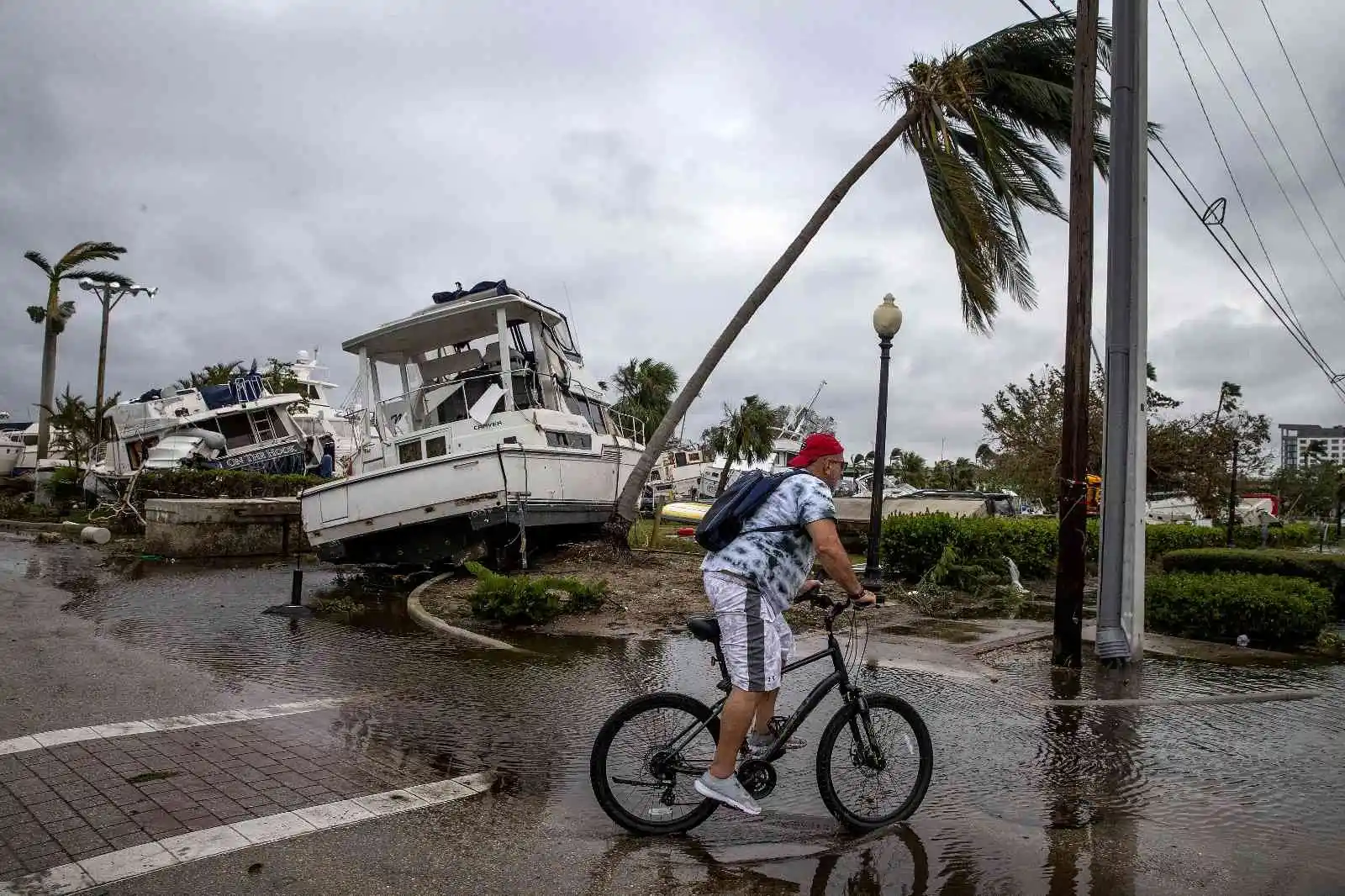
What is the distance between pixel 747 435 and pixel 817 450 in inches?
1821

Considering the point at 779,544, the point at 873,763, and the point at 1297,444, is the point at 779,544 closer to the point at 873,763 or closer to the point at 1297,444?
the point at 873,763

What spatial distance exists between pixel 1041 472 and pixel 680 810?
27132 millimetres

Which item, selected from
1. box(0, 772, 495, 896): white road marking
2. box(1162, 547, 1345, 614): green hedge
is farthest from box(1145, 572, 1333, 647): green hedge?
box(0, 772, 495, 896): white road marking

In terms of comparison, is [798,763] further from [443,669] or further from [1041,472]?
[1041,472]

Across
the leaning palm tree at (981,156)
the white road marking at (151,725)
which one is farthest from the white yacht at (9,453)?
the white road marking at (151,725)

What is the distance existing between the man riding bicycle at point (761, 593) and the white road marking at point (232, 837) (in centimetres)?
141

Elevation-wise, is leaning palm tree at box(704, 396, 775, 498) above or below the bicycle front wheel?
above

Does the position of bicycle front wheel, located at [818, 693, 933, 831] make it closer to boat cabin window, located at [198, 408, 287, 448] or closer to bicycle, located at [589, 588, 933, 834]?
bicycle, located at [589, 588, 933, 834]

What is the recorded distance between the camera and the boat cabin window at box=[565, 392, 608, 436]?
1677 centimetres

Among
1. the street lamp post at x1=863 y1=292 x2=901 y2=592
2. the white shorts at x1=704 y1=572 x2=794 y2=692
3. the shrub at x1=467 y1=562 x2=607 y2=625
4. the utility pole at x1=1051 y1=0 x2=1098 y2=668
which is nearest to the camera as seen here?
the white shorts at x1=704 y1=572 x2=794 y2=692

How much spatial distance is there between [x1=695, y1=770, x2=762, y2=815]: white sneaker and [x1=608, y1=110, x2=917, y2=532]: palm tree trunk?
412 inches

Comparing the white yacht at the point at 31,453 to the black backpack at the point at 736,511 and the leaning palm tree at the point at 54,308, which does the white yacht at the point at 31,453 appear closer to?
the leaning palm tree at the point at 54,308

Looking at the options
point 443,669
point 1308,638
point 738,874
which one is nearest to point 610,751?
point 738,874

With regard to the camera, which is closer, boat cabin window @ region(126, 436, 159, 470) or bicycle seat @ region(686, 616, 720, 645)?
bicycle seat @ region(686, 616, 720, 645)
